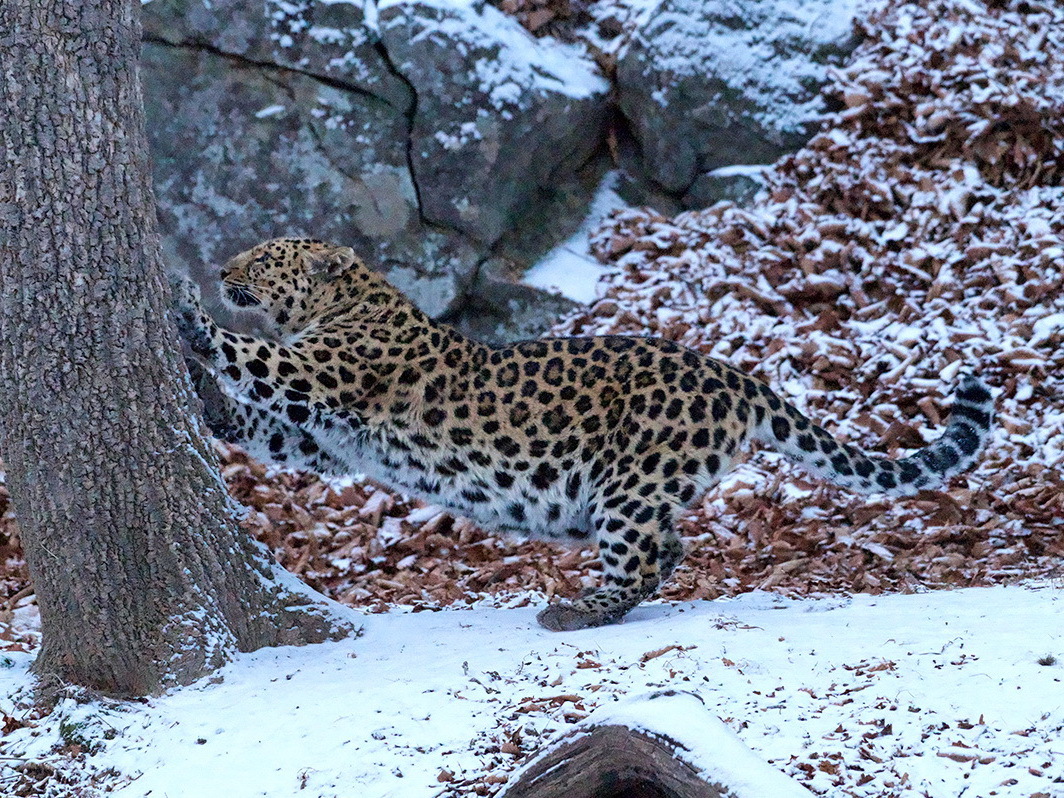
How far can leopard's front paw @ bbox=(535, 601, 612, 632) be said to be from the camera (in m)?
5.68

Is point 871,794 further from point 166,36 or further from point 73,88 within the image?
point 166,36

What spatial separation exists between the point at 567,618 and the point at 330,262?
2.32m

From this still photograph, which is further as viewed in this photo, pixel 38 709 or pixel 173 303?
pixel 173 303

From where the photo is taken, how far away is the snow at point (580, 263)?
10.4m

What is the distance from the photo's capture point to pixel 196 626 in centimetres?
498

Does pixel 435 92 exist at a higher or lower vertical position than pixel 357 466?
higher

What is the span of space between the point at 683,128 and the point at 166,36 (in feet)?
14.8

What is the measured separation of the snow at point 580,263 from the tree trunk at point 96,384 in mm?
5677

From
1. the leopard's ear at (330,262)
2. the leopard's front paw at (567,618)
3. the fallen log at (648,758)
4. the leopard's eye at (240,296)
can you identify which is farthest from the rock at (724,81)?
the fallen log at (648,758)

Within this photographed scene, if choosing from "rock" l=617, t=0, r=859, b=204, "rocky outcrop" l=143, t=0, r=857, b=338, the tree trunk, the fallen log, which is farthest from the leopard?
"rock" l=617, t=0, r=859, b=204

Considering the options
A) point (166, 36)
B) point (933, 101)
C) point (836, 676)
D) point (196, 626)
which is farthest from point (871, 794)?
point (166, 36)

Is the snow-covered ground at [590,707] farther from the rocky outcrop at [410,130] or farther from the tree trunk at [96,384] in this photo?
the rocky outcrop at [410,130]

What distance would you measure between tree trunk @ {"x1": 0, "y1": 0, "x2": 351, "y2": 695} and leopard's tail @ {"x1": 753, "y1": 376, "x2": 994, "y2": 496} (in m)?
2.75

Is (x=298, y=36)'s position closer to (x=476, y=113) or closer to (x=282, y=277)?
(x=476, y=113)
